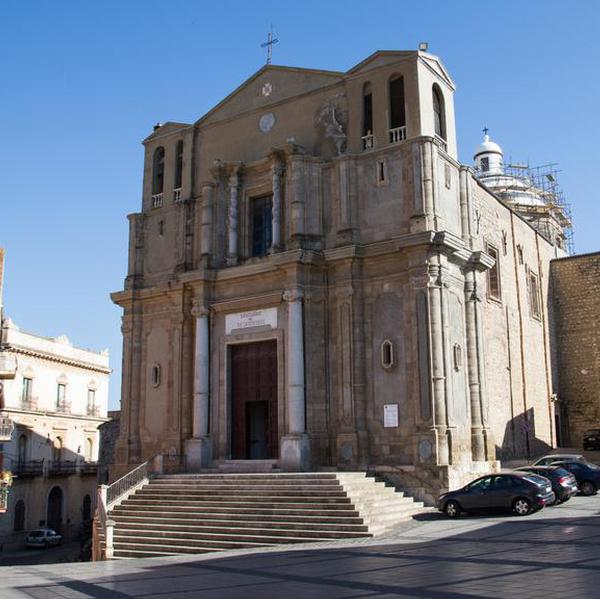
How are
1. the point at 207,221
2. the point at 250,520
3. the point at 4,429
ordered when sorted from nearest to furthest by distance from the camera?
the point at 250,520, the point at 207,221, the point at 4,429

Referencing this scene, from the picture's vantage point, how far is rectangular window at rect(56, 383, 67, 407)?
4669 centimetres

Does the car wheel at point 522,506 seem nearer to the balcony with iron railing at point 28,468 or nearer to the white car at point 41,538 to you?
the white car at point 41,538

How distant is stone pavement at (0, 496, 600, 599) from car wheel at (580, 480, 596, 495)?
518 centimetres

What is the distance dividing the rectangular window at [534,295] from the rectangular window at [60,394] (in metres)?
28.2

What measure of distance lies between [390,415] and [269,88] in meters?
12.3

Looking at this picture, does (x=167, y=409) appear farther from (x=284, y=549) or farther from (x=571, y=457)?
(x=571, y=457)

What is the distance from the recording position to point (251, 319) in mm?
25203

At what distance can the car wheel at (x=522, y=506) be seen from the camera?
18.4 metres

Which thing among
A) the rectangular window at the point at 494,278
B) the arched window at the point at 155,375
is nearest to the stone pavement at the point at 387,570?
the arched window at the point at 155,375

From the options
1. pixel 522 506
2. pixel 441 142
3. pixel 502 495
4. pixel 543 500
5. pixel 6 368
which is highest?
pixel 441 142

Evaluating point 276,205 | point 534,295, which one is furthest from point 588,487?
point 276,205

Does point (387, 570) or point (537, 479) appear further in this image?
point (537, 479)

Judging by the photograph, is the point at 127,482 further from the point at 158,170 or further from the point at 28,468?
the point at 28,468

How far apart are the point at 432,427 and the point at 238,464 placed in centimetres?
637
